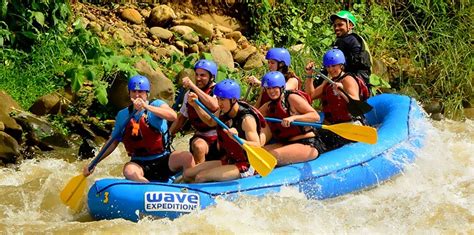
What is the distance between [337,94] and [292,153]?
A: 0.84 m

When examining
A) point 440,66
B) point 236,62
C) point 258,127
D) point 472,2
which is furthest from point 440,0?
point 258,127

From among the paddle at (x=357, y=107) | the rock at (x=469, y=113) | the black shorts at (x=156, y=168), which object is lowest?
the rock at (x=469, y=113)

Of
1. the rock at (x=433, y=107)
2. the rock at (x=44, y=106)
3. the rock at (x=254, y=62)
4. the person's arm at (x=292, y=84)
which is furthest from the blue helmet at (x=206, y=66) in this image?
the rock at (x=433, y=107)

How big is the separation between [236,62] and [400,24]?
8.75 feet

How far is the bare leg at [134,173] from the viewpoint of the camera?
18.8 feet

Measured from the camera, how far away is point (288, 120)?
6027 millimetres

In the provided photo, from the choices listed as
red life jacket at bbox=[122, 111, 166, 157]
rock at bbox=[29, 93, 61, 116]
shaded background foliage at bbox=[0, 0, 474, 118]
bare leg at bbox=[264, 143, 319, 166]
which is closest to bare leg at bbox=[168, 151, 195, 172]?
red life jacket at bbox=[122, 111, 166, 157]

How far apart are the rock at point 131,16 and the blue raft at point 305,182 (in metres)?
3.88

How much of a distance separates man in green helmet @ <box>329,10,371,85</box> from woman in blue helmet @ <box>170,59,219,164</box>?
1.64m

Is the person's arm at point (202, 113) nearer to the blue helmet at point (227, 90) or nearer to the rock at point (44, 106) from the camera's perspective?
the blue helmet at point (227, 90)

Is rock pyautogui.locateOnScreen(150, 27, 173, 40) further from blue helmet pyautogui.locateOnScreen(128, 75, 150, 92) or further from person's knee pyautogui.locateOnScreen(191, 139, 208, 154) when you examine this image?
blue helmet pyautogui.locateOnScreen(128, 75, 150, 92)

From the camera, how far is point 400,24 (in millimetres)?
11375

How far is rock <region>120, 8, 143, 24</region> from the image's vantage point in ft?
33.3

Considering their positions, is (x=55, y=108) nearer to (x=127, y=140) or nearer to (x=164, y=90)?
(x=164, y=90)
